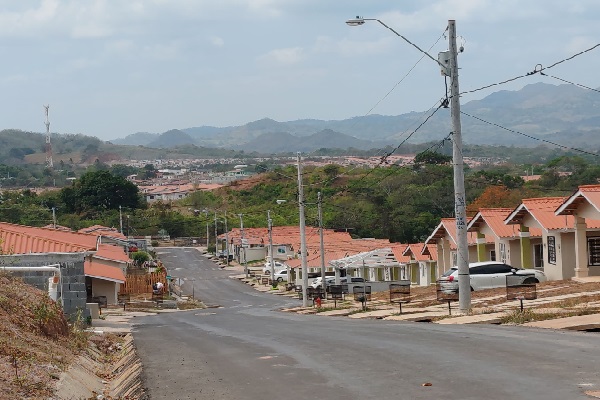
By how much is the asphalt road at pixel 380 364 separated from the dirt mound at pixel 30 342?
1620 millimetres

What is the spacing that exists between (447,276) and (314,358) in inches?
1024

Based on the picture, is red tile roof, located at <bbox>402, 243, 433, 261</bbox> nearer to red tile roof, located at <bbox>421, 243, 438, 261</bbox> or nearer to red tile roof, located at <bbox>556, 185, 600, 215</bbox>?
red tile roof, located at <bbox>421, 243, 438, 261</bbox>

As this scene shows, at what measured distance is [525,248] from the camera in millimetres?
48062

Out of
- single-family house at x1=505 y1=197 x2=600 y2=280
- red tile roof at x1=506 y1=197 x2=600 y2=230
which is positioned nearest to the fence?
red tile roof at x1=506 y1=197 x2=600 y2=230

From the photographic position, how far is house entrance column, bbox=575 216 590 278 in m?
40.5

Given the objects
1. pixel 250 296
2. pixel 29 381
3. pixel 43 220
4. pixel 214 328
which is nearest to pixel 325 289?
pixel 250 296

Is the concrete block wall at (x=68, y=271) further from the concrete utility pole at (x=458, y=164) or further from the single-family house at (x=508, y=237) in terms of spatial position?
the single-family house at (x=508, y=237)

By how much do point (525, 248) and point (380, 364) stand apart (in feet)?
109

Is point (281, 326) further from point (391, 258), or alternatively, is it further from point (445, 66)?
point (391, 258)

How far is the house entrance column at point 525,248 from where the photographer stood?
4738 cm

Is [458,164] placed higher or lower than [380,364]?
higher

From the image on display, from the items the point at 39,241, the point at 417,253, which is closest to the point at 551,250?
the point at 39,241

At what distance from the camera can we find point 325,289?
60594 mm

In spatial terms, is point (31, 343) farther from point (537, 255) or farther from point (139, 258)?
point (139, 258)
